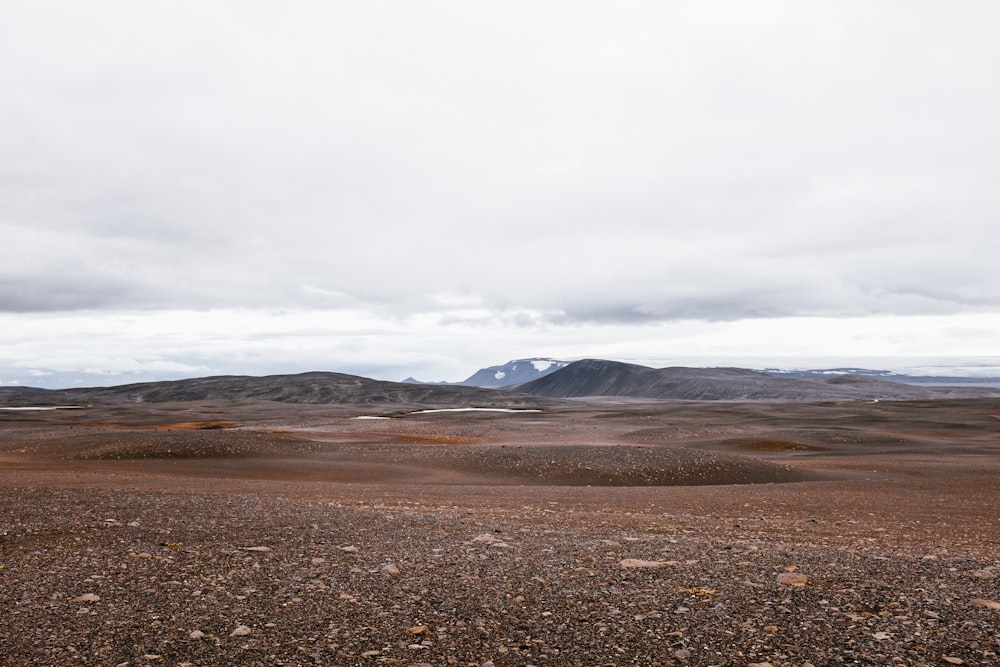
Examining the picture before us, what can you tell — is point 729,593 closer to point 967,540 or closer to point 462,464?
point 967,540

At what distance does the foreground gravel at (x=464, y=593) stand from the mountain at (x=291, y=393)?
5125 inches

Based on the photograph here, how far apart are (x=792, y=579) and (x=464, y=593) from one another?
373 cm

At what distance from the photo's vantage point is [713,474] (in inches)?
986

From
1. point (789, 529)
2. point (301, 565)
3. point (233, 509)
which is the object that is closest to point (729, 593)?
point (301, 565)

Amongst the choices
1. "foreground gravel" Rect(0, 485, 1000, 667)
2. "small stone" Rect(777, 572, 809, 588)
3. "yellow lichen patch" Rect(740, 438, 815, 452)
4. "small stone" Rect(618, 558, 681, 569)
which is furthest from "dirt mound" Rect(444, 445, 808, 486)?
"small stone" Rect(777, 572, 809, 588)

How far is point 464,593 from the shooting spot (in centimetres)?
741

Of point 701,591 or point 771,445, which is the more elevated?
point 701,591

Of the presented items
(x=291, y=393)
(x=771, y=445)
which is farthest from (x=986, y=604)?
(x=291, y=393)

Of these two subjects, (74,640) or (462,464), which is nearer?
(74,640)

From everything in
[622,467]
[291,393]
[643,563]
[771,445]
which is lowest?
[771,445]

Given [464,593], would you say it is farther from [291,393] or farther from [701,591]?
[291,393]

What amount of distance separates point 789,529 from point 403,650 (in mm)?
8886

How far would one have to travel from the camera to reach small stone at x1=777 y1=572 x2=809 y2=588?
767 cm

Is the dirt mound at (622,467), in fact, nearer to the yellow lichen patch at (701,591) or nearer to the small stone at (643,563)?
the small stone at (643,563)
